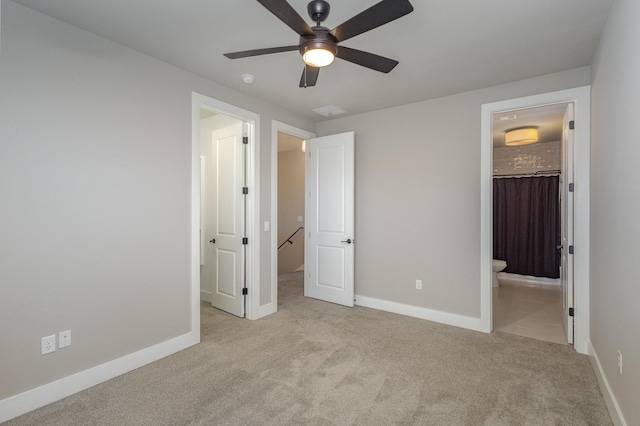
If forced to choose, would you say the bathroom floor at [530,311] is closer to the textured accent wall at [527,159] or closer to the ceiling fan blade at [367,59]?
the textured accent wall at [527,159]

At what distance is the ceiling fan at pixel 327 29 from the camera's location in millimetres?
1469

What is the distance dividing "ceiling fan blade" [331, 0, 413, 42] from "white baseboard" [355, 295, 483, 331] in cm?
315

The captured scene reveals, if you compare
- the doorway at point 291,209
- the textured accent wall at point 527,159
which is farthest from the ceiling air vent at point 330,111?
the textured accent wall at point 527,159

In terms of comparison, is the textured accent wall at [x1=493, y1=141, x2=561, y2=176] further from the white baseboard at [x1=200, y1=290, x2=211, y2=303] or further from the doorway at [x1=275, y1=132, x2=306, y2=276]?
the white baseboard at [x1=200, y1=290, x2=211, y2=303]

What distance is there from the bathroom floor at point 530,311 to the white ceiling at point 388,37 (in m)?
2.65

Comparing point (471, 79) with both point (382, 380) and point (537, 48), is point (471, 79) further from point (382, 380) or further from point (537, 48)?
point (382, 380)

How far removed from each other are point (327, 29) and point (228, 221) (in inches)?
108

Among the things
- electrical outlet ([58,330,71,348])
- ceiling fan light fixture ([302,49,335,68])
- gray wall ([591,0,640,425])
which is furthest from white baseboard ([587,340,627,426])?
electrical outlet ([58,330,71,348])

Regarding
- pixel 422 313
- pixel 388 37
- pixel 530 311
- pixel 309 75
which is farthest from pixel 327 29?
pixel 530 311

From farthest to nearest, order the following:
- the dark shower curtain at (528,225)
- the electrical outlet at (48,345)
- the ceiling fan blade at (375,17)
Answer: the dark shower curtain at (528,225) → the electrical outlet at (48,345) → the ceiling fan blade at (375,17)

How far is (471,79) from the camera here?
Result: 311cm

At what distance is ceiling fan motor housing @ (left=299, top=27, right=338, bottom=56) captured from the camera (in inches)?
68.1

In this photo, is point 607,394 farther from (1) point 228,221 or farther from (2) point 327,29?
(1) point 228,221

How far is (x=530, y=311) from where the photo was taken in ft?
13.2
